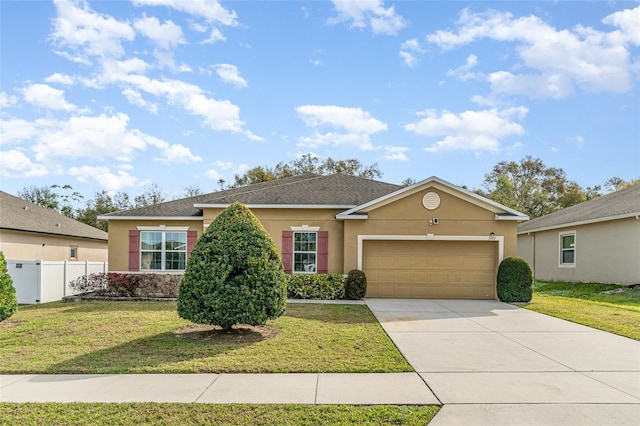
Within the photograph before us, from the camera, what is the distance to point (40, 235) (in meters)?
19.4

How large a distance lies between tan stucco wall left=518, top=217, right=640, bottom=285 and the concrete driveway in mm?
7793

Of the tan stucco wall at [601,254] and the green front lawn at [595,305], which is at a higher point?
the tan stucco wall at [601,254]

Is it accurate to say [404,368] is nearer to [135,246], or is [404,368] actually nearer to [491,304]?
[491,304]

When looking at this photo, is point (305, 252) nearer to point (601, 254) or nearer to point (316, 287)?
point (316, 287)

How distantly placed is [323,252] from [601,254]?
12115 mm

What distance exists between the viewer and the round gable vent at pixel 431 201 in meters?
14.0

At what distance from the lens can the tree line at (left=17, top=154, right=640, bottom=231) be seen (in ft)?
128

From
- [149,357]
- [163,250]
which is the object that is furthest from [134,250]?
[149,357]

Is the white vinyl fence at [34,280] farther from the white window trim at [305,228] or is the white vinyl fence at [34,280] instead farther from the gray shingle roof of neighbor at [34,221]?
the white window trim at [305,228]

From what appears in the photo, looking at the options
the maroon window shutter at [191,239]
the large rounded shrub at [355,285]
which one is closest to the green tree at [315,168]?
the maroon window shutter at [191,239]

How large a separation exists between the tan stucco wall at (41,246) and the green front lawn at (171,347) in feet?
30.0

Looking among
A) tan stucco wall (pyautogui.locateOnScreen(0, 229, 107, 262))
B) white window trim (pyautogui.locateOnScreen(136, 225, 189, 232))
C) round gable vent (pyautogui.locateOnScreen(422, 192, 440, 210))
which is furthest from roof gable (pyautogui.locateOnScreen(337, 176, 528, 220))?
tan stucco wall (pyautogui.locateOnScreen(0, 229, 107, 262))

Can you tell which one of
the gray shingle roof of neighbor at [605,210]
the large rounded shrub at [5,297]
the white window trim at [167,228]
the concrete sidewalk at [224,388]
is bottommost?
the concrete sidewalk at [224,388]

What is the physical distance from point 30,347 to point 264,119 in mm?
12762
